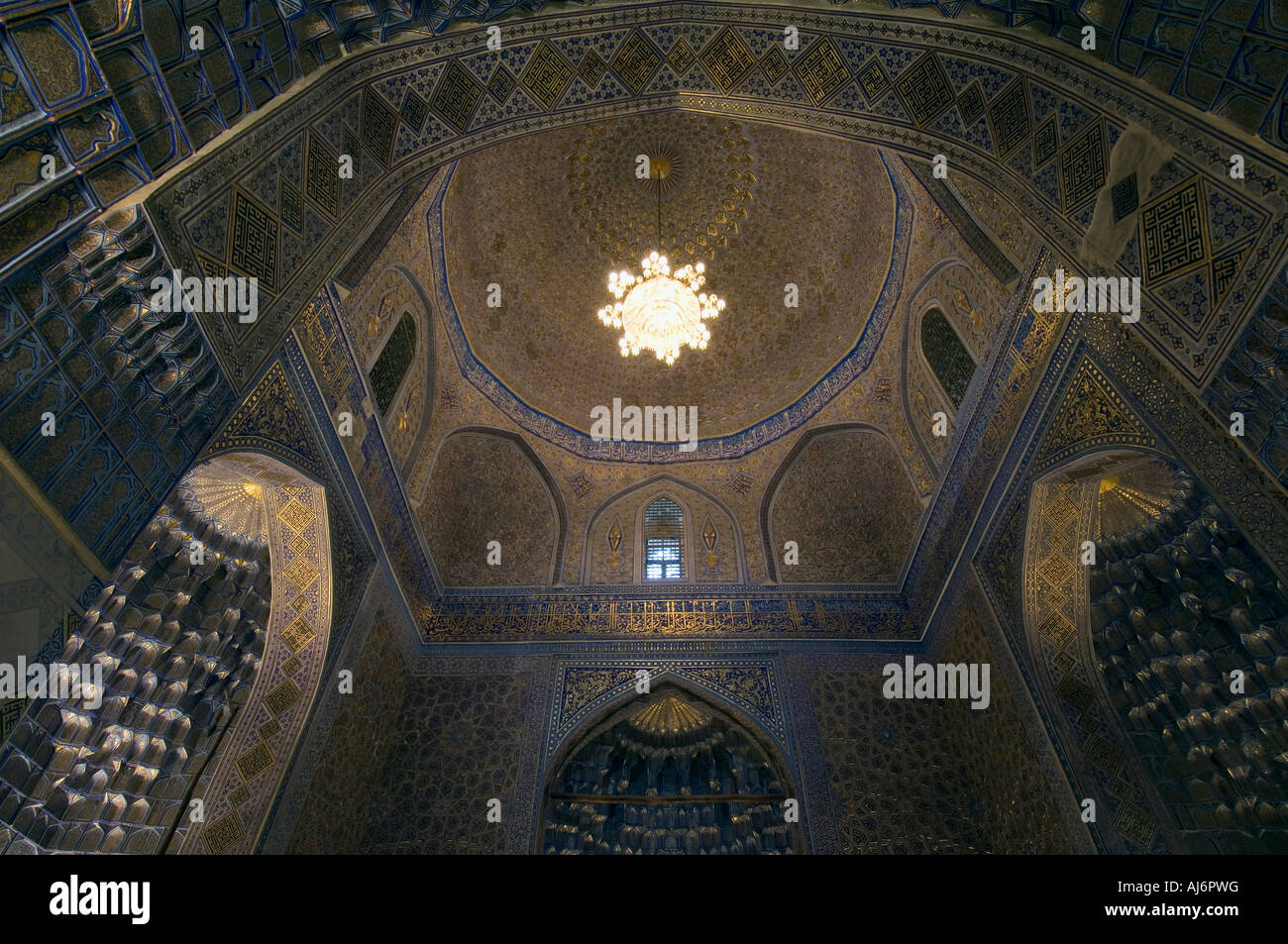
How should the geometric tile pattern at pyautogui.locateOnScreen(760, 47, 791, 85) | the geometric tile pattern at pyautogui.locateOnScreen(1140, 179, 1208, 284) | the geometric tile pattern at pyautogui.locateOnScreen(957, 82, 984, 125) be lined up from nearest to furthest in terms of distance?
the geometric tile pattern at pyautogui.locateOnScreen(1140, 179, 1208, 284), the geometric tile pattern at pyautogui.locateOnScreen(957, 82, 984, 125), the geometric tile pattern at pyautogui.locateOnScreen(760, 47, 791, 85)

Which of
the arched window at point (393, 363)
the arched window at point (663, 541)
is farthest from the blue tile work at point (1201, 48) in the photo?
the arched window at point (663, 541)

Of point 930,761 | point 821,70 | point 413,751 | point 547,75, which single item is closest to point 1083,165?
point 821,70

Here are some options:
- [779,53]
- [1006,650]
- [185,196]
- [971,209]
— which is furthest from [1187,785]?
[185,196]

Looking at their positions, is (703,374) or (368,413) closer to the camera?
(368,413)

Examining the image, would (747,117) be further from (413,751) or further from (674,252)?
(413,751)

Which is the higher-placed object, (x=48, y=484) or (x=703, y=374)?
(x=703, y=374)

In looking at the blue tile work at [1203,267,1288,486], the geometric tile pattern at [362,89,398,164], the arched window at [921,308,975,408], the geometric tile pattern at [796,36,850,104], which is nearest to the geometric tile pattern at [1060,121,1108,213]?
the blue tile work at [1203,267,1288,486]

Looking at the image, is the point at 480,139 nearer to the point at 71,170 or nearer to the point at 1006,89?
the point at 71,170

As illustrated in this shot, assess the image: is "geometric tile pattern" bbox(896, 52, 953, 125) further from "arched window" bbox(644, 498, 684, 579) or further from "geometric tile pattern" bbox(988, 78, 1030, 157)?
"arched window" bbox(644, 498, 684, 579)
